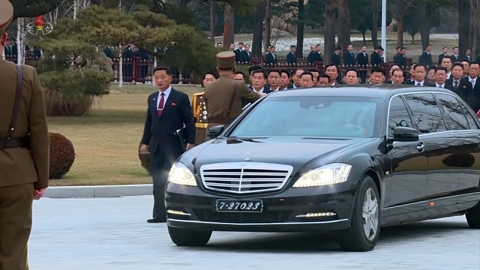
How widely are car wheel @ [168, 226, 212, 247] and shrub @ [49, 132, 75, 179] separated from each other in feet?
22.2

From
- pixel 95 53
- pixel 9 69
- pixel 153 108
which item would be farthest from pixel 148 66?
pixel 9 69

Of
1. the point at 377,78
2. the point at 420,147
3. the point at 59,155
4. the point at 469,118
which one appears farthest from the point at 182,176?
the point at 377,78

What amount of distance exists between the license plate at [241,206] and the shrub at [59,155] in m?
7.60

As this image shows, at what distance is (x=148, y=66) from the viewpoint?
51.8 metres

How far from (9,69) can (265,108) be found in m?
5.59

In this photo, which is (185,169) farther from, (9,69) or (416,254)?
(9,69)

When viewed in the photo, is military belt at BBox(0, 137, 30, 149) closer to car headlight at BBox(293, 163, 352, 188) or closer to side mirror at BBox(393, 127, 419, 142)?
car headlight at BBox(293, 163, 352, 188)

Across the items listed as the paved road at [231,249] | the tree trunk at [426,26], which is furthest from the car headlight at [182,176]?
the tree trunk at [426,26]

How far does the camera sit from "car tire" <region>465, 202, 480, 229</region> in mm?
13055

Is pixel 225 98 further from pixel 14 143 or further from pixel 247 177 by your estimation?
pixel 14 143

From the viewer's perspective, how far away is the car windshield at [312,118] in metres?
11.5

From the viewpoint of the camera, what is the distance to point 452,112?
13.0 metres

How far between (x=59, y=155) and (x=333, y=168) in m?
8.13

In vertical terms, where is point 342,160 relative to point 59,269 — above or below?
above
